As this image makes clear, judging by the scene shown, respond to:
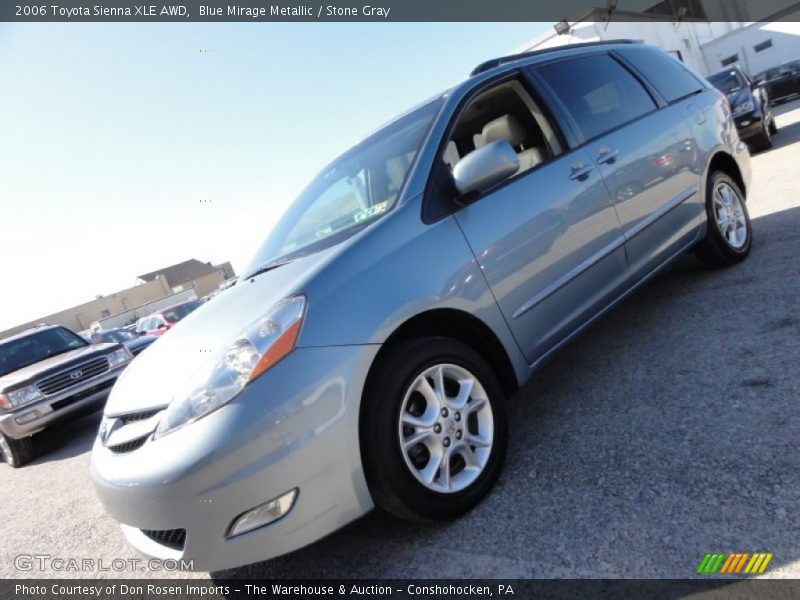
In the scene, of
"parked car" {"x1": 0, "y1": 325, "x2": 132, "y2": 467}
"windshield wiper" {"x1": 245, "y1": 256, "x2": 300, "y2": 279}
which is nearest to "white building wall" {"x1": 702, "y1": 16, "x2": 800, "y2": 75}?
"parked car" {"x1": 0, "y1": 325, "x2": 132, "y2": 467}

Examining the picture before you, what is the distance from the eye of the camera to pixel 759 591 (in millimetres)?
1492

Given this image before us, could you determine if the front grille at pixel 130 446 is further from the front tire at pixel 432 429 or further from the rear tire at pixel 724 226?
the rear tire at pixel 724 226

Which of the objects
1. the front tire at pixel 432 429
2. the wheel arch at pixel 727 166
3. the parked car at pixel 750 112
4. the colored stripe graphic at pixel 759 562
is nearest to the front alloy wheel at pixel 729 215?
the wheel arch at pixel 727 166

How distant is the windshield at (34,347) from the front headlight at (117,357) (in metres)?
1.02

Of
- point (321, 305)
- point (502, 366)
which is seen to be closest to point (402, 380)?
point (321, 305)

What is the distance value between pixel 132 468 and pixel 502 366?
1.62 metres

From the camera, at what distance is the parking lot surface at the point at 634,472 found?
1.79 m

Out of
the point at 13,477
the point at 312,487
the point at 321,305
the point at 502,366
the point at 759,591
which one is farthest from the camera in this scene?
the point at 13,477

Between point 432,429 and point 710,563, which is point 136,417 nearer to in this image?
point 432,429

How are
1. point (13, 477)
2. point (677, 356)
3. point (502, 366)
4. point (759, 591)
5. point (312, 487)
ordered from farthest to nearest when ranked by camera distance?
point (13, 477) < point (677, 356) < point (502, 366) < point (312, 487) < point (759, 591)

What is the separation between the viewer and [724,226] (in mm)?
4086

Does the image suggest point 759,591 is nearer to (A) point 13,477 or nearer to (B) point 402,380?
(B) point 402,380

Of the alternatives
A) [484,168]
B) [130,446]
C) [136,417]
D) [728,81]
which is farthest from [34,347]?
[728,81]

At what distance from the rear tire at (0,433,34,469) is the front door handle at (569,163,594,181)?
264 inches
